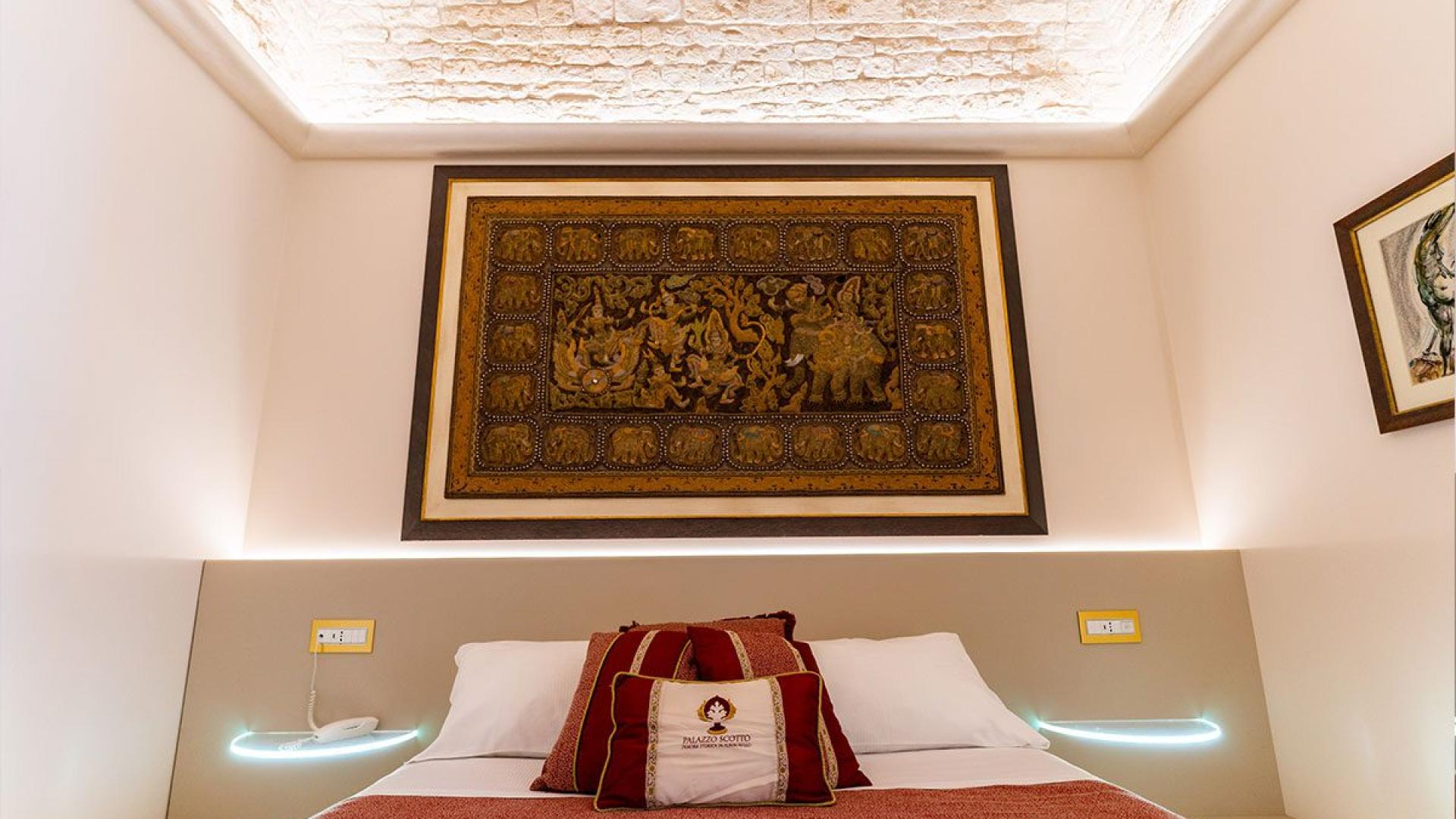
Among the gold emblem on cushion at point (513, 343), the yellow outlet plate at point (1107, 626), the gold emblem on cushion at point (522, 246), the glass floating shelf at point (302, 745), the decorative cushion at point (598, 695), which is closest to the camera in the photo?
the decorative cushion at point (598, 695)

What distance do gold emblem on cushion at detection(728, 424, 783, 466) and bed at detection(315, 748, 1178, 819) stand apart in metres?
1.03

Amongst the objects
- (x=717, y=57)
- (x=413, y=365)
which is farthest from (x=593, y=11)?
(x=413, y=365)

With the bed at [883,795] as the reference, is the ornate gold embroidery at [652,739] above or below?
above

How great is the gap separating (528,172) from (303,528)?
1503mm

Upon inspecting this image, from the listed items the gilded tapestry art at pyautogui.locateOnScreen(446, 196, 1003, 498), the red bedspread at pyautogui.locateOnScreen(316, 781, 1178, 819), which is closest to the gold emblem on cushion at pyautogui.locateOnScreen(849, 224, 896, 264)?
the gilded tapestry art at pyautogui.locateOnScreen(446, 196, 1003, 498)

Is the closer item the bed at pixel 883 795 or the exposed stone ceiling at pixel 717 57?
the bed at pixel 883 795

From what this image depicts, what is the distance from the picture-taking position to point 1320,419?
204 cm

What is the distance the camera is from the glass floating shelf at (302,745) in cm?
206

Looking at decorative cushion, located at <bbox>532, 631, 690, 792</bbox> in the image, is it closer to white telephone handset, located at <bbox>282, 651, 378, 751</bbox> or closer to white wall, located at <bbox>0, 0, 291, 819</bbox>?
white telephone handset, located at <bbox>282, 651, 378, 751</bbox>

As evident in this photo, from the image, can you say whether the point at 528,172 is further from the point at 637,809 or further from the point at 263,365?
the point at 637,809

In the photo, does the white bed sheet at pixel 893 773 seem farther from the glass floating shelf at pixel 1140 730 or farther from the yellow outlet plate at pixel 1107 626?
the yellow outlet plate at pixel 1107 626

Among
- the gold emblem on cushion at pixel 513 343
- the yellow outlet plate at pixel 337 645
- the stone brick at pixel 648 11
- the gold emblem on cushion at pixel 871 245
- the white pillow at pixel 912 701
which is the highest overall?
the stone brick at pixel 648 11

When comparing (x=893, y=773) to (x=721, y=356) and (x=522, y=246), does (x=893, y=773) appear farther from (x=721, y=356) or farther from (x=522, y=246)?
(x=522, y=246)

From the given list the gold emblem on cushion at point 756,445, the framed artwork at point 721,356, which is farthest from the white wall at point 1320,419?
the gold emblem on cushion at point 756,445
